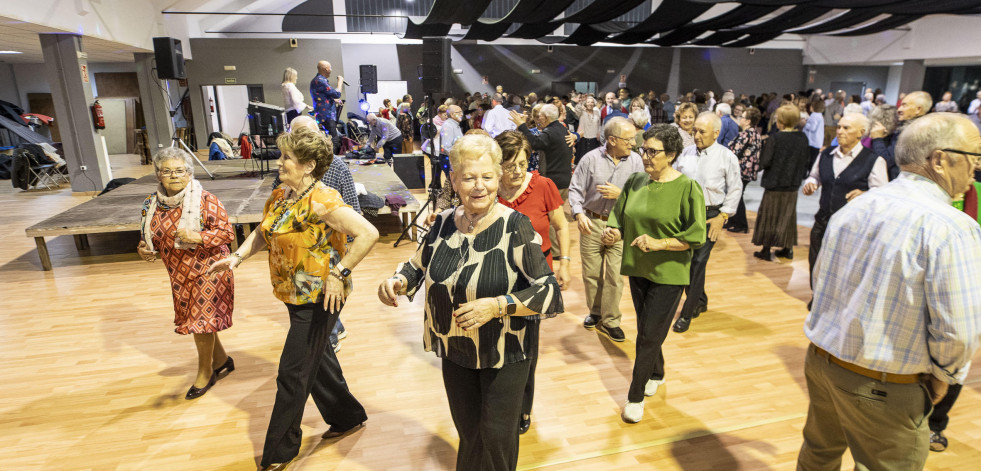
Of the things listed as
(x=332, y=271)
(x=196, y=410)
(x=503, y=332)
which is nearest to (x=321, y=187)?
(x=332, y=271)

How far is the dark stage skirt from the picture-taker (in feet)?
17.6

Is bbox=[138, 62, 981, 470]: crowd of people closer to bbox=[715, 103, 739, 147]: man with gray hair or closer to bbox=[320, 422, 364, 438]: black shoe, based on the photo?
bbox=[320, 422, 364, 438]: black shoe

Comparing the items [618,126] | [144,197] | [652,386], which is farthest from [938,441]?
[144,197]

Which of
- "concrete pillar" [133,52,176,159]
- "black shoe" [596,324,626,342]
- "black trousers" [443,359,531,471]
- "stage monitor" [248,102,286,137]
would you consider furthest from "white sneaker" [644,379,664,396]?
"concrete pillar" [133,52,176,159]

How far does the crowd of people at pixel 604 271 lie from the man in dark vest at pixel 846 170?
18mm

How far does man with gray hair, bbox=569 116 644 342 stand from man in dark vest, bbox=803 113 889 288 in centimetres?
Result: 145

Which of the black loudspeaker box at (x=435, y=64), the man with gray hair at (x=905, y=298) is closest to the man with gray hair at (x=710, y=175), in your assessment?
the man with gray hair at (x=905, y=298)

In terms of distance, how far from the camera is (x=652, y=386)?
10.0 feet

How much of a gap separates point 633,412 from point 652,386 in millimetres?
341

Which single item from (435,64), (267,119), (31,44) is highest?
(31,44)

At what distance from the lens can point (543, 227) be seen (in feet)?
9.02

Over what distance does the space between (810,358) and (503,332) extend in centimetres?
102

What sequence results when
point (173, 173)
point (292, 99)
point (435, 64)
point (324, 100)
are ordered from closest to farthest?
point (173, 173) < point (435, 64) < point (292, 99) < point (324, 100)

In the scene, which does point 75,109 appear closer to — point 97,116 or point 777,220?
point 97,116
